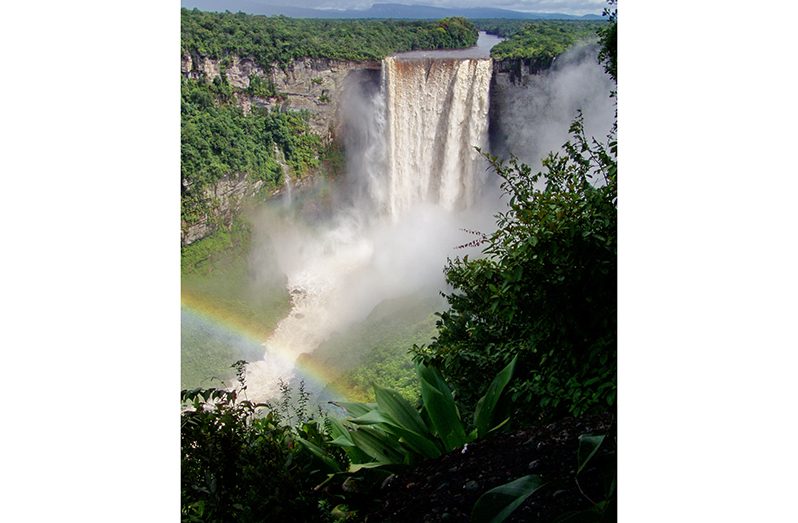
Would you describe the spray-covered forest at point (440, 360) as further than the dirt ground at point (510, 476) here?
Yes

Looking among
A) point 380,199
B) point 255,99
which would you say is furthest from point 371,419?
point 255,99

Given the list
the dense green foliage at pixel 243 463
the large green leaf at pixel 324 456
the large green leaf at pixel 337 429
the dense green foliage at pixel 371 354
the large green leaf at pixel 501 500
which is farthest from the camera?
the dense green foliage at pixel 371 354

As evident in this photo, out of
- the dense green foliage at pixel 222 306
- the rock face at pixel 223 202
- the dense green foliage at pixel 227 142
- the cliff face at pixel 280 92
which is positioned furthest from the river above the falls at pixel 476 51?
the dense green foliage at pixel 222 306

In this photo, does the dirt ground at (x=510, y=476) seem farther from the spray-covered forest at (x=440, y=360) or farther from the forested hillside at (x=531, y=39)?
the forested hillside at (x=531, y=39)

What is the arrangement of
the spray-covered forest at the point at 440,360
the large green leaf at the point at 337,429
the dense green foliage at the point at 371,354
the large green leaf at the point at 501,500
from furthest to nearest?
the dense green foliage at the point at 371,354
the large green leaf at the point at 337,429
the spray-covered forest at the point at 440,360
the large green leaf at the point at 501,500

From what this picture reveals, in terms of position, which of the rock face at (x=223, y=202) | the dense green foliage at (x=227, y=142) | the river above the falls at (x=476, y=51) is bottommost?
the rock face at (x=223, y=202)

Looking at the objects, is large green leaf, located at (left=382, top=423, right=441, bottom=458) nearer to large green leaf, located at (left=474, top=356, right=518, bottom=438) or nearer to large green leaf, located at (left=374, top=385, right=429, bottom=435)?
large green leaf, located at (left=374, top=385, right=429, bottom=435)

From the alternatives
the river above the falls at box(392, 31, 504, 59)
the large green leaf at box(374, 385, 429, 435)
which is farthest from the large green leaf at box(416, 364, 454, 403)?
the river above the falls at box(392, 31, 504, 59)
